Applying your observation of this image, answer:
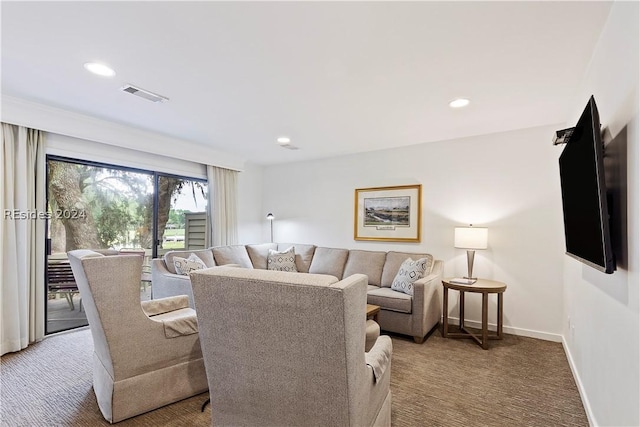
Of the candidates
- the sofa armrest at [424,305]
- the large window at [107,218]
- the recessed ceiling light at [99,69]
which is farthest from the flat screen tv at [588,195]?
the large window at [107,218]

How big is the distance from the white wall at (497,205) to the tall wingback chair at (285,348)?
117 inches

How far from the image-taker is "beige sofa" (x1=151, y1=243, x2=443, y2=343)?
3.46 metres

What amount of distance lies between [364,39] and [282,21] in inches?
19.7

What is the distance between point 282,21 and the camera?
176 cm

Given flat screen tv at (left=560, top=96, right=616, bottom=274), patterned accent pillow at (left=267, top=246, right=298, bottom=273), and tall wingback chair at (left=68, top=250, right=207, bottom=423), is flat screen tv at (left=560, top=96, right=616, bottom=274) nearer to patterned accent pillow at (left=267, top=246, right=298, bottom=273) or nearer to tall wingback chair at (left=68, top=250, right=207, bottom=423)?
tall wingback chair at (left=68, top=250, right=207, bottom=423)

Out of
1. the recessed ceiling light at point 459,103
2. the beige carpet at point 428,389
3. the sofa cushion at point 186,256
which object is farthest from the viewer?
the sofa cushion at point 186,256

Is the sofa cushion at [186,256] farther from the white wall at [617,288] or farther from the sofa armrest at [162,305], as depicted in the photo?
the white wall at [617,288]

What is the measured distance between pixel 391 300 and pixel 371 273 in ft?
2.62

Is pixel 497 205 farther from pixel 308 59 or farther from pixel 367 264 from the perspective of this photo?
pixel 308 59

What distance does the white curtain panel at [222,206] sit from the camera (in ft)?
16.5

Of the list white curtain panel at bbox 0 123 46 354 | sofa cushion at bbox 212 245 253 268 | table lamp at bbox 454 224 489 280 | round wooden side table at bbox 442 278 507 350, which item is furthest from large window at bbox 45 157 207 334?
table lamp at bbox 454 224 489 280

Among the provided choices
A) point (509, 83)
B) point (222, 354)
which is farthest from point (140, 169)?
point (509, 83)

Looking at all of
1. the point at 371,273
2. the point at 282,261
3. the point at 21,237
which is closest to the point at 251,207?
the point at 282,261

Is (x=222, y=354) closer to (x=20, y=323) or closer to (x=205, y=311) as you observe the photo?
(x=205, y=311)
